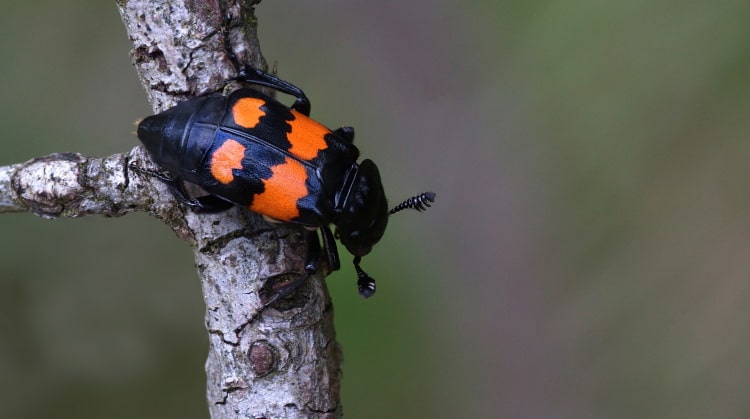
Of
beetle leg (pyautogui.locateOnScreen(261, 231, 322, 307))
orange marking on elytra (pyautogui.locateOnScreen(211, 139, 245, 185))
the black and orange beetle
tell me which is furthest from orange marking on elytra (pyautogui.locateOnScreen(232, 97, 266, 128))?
beetle leg (pyautogui.locateOnScreen(261, 231, 322, 307))

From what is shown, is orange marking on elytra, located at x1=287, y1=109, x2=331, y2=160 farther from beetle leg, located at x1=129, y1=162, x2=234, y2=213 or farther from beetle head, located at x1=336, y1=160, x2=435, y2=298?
beetle leg, located at x1=129, y1=162, x2=234, y2=213

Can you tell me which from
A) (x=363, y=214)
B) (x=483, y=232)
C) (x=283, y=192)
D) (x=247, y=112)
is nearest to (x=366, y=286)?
(x=363, y=214)

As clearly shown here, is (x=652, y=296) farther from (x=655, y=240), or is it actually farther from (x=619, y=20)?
(x=619, y=20)

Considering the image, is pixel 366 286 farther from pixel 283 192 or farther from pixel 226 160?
pixel 226 160

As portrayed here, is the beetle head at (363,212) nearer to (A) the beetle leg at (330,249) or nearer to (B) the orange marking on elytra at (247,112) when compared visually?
(A) the beetle leg at (330,249)

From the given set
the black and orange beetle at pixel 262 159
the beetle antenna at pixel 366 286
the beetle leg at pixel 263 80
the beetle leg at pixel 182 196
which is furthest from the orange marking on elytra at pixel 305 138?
the beetle antenna at pixel 366 286

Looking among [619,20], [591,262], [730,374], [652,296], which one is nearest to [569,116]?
[619,20]
